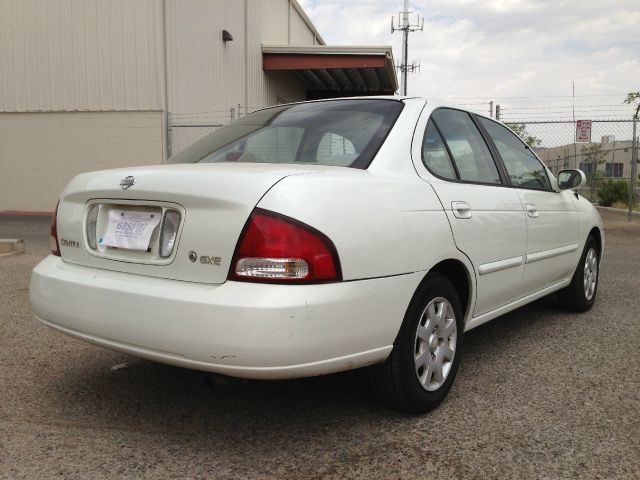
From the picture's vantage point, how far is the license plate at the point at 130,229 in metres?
2.55

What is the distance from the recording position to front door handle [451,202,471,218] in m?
3.04

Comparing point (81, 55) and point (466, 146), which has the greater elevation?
point (81, 55)

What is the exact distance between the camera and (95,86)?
44.7ft

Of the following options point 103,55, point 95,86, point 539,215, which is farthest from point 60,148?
point 539,215

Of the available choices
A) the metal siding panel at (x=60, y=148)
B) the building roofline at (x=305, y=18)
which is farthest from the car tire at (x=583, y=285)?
the building roofline at (x=305, y=18)

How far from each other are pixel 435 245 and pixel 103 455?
1.68 meters

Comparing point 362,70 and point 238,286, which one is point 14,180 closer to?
point 362,70

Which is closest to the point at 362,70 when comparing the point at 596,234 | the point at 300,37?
the point at 300,37

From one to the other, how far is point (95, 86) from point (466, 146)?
12.0 metres

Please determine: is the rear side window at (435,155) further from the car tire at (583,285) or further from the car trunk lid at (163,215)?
the car tire at (583,285)

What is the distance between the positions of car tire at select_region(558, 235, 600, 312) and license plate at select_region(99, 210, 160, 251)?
140 inches

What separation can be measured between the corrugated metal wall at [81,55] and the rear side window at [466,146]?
10.7 meters

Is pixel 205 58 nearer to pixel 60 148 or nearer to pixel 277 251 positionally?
pixel 60 148

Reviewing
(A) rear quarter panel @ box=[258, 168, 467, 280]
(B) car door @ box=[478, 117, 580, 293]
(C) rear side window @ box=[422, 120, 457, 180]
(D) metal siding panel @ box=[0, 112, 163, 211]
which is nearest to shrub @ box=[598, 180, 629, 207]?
(D) metal siding panel @ box=[0, 112, 163, 211]
